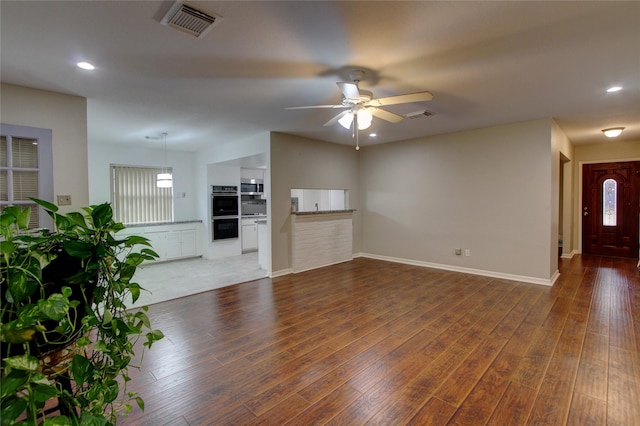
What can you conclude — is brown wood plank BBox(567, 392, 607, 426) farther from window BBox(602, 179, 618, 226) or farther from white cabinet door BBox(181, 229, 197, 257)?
white cabinet door BBox(181, 229, 197, 257)

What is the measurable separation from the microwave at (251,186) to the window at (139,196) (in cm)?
167

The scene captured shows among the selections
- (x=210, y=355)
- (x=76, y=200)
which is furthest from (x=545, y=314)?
(x=76, y=200)

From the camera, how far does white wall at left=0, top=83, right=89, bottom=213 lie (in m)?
3.11

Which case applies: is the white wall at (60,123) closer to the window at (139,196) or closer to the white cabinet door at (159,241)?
the white cabinet door at (159,241)

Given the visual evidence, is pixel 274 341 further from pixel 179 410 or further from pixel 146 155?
pixel 146 155

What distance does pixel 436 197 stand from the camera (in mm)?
5809

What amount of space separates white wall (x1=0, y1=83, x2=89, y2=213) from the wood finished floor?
174 cm

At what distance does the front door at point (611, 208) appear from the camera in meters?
6.42

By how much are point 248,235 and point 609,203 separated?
27.0ft

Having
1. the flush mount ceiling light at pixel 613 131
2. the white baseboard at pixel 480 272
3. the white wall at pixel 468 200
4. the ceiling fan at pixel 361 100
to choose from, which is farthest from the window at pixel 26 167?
the flush mount ceiling light at pixel 613 131

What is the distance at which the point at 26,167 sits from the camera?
3.21 metres

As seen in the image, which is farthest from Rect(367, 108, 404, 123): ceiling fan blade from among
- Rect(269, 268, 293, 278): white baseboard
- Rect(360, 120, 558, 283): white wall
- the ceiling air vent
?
Rect(269, 268, 293, 278): white baseboard

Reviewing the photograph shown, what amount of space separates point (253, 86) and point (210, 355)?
263 centimetres

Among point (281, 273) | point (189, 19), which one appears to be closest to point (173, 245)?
point (281, 273)
